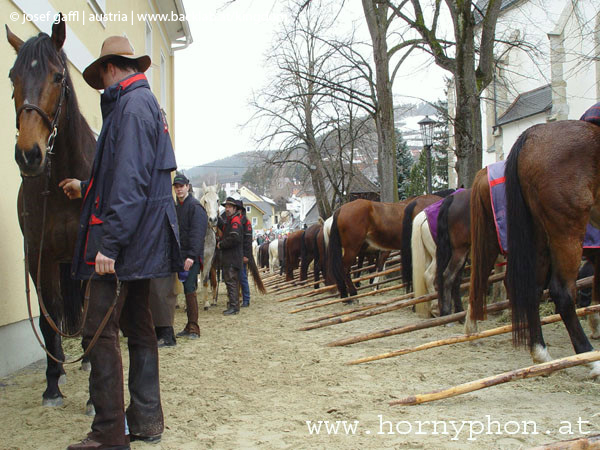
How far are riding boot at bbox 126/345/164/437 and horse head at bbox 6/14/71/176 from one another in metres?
1.20

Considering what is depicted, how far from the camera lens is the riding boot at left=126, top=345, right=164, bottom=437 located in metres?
3.04

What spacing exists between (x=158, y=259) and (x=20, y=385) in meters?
2.54

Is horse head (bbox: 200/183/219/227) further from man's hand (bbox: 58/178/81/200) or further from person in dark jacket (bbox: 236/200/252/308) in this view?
man's hand (bbox: 58/178/81/200)

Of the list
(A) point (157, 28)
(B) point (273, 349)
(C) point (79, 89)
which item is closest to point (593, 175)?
(B) point (273, 349)

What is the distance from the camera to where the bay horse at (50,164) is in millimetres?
3064

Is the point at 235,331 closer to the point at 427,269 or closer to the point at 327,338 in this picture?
the point at 327,338

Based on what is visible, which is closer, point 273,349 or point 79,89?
point 273,349

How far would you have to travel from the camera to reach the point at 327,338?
655 cm

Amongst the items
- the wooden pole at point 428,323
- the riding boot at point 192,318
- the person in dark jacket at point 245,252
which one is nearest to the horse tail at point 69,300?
the wooden pole at point 428,323

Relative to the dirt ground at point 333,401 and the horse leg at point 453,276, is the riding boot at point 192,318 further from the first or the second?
the horse leg at point 453,276

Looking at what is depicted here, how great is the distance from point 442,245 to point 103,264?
16.4 feet

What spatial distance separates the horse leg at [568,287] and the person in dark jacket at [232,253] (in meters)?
6.88

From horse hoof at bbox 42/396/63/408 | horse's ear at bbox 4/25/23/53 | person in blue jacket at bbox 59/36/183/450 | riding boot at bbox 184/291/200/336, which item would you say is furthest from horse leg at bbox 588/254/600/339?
horse's ear at bbox 4/25/23/53

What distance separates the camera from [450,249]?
684 cm
